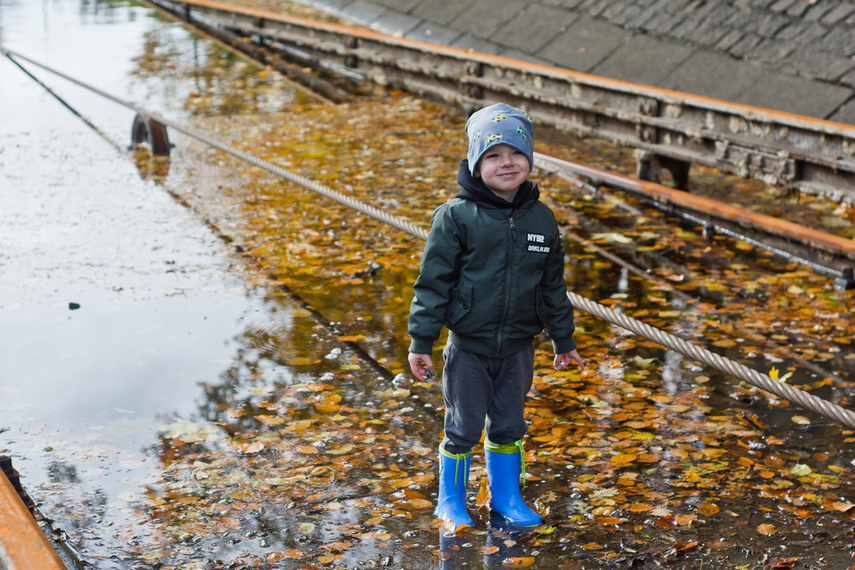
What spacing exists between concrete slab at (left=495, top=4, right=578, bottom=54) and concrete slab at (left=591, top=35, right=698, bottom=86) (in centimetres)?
158

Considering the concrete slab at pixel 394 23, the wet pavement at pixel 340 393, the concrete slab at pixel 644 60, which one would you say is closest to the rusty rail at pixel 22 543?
the wet pavement at pixel 340 393

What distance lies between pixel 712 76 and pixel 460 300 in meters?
8.90

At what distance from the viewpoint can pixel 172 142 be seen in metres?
11.1

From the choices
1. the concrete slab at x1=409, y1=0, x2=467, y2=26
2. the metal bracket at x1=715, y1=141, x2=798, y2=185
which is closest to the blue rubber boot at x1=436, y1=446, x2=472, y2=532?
the metal bracket at x1=715, y1=141, x2=798, y2=185

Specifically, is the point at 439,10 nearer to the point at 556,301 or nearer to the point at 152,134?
the point at 152,134

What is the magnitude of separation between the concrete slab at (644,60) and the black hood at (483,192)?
28.4ft

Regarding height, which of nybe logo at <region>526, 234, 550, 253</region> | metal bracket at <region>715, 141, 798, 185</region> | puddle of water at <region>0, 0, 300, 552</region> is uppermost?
nybe logo at <region>526, 234, 550, 253</region>

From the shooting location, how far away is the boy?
11.3ft

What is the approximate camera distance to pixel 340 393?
5.07m

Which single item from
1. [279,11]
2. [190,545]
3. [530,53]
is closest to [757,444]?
[190,545]

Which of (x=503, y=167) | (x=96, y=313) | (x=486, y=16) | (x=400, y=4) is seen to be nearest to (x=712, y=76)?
(x=486, y=16)

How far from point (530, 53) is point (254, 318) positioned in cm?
893

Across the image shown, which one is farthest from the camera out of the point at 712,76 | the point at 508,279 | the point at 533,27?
the point at 533,27

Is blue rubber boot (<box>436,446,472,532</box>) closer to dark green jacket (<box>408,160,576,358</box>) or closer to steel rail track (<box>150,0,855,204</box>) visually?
dark green jacket (<box>408,160,576,358</box>)
